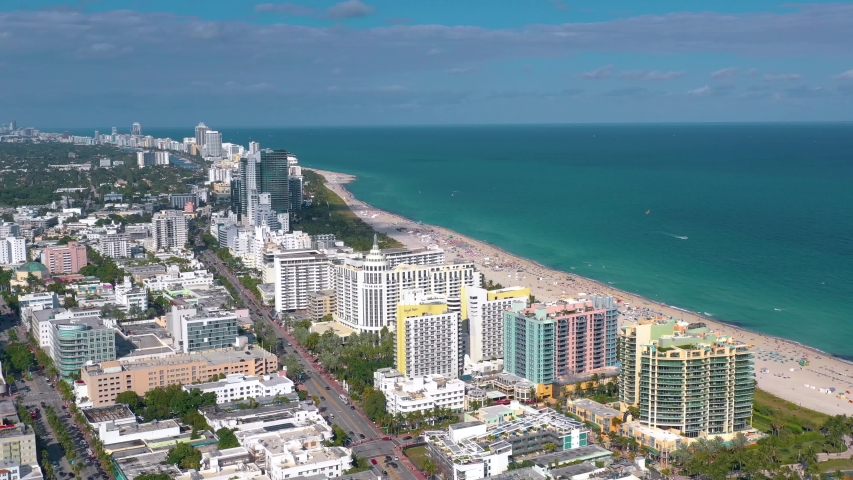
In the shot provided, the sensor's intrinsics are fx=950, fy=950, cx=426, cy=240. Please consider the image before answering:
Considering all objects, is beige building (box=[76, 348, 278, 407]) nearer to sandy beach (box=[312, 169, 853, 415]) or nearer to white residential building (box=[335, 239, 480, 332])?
white residential building (box=[335, 239, 480, 332])

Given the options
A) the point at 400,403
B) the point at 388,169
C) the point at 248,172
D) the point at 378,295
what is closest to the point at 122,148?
the point at 388,169

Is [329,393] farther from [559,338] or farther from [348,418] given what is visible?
[559,338]

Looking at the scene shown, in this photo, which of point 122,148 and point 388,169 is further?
point 122,148

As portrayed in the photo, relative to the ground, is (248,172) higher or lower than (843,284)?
higher

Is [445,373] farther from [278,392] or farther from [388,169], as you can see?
[388,169]

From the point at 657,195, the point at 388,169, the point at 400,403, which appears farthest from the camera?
the point at 388,169

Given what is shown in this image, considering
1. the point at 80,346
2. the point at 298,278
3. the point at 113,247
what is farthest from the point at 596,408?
the point at 113,247

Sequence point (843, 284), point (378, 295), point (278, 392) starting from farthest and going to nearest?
point (843, 284), point (378, 295), point (278, 392)
